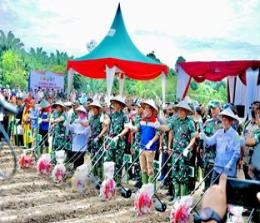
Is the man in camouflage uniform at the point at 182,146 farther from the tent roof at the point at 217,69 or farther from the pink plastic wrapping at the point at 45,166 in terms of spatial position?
the tent roof at the point at 217,69

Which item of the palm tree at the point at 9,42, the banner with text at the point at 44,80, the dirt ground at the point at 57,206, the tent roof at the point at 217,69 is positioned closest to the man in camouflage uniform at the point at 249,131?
the dirt ground at the point at 57,206

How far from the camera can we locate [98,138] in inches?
309

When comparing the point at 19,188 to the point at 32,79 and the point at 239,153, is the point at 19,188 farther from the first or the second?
the point at 32,79

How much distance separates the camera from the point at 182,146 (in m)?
6.46

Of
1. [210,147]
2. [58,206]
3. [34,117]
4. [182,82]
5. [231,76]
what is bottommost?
[58,206]

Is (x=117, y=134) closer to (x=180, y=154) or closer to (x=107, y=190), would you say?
(x=107, y=190)

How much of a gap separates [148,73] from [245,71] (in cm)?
467

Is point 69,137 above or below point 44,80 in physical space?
below

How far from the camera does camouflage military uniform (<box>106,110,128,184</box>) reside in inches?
295

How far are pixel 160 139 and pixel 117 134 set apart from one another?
72 cm

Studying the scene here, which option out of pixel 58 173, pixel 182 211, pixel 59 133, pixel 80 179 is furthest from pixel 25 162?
pixel 182 211

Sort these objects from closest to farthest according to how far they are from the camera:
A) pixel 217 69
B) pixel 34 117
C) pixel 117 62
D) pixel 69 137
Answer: pixel 69 137, pixel 34 117, pixel 217 69, pixel 117 62

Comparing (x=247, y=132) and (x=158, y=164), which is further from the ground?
(x=247, y=132)

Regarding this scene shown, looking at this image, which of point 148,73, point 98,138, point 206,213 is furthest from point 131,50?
point 206,213
